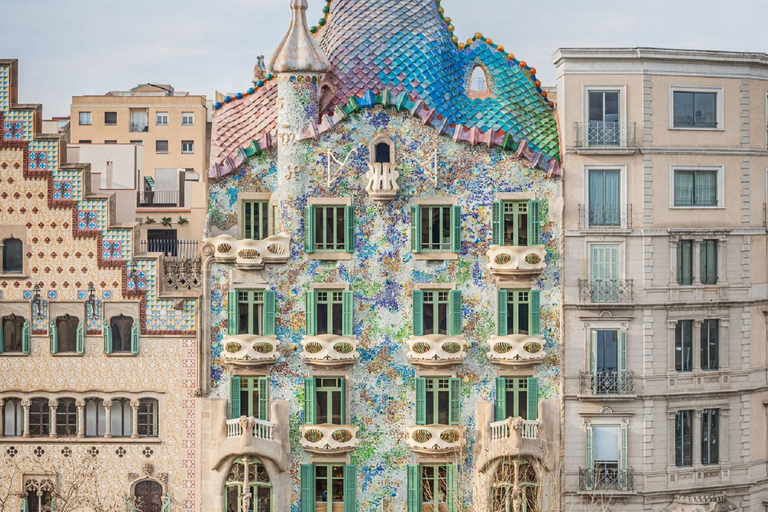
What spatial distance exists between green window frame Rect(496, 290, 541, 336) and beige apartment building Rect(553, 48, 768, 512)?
37.6 inches

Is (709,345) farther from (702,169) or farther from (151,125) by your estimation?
(151,125)

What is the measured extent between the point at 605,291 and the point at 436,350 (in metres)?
5.64

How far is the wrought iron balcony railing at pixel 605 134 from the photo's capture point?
42875 millimetres

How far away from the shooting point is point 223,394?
43.1 m

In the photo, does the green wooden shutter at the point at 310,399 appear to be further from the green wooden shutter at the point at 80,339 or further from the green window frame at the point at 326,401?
the green wooden shutter at the point at 80,339

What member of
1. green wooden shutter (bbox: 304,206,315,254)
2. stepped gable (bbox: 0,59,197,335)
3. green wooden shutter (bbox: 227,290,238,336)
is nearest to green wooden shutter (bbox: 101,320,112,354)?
stepped gable (bbox: 0,59,197,335)

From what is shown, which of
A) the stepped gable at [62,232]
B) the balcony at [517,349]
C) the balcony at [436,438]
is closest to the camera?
the balcony at [436,438]

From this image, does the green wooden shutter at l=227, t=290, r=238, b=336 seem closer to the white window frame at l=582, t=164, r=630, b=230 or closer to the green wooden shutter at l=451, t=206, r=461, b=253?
the green wooden shutter at l=451, t=206, r=461, b=253

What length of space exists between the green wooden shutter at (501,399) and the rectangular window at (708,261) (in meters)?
7.25

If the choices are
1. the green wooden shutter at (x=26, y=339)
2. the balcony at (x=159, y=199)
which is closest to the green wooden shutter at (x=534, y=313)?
the green wooden shutter at (x=26, y=339)

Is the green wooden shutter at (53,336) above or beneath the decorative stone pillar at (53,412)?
above

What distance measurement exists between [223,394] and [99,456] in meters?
4.57

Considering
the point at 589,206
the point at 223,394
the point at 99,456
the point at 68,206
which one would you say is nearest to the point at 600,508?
the point at 589,206

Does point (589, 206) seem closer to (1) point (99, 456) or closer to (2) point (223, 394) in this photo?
(2) point (223, 394)
